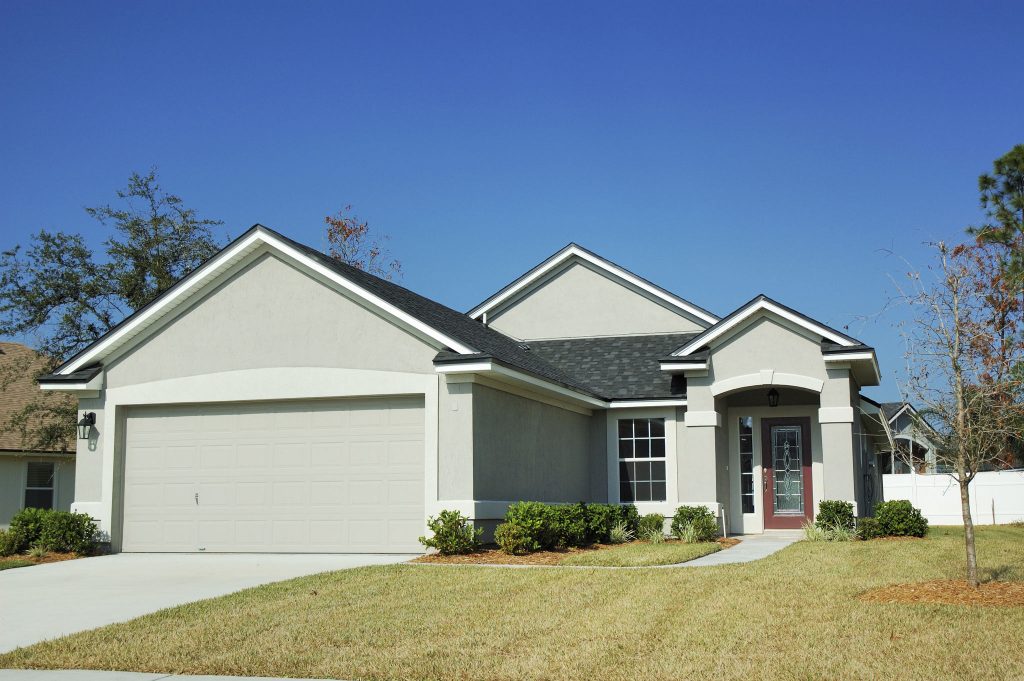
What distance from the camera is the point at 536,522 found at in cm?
1656

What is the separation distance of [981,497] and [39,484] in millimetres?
26251

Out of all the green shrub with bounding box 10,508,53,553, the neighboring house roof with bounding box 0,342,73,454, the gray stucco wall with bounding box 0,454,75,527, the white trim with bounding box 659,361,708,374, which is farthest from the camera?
the neighboring house roof with bounding box 0,342,73,454

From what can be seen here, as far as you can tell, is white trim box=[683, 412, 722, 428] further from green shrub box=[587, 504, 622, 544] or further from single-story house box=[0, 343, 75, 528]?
single-story house box=[0, 343, 75, 528]

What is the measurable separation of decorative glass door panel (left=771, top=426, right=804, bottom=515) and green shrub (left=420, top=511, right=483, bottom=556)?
336 inches

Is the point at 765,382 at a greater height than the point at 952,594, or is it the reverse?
the point at 765,382

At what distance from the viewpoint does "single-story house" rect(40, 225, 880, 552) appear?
57.9 ft

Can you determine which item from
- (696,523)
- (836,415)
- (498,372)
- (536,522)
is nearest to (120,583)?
(536,522)

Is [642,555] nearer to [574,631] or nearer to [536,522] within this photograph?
[536,522]

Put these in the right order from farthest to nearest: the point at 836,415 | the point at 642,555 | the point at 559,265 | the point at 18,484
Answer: the point at 18,484 → the point at 559,265 → the point at 836,415 → the point at 642,555

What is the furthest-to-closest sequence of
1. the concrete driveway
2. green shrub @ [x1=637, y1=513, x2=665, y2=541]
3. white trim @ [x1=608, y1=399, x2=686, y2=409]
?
white trim @ [x1=608, y1=399, x2=686, y2=409] < green shrub @ [x1=637, y1=513, x2=665, y2=541] < the concrete driveway

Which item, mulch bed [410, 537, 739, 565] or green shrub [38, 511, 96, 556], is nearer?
mulch bed [410, 537, 739, 565]

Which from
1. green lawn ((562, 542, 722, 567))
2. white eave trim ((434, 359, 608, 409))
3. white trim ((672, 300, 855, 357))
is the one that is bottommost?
green lawn ((562, 542, 722, 567))

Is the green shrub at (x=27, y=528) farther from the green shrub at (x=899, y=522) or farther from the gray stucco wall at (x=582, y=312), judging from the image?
the green shrub at (x=899, y=522)

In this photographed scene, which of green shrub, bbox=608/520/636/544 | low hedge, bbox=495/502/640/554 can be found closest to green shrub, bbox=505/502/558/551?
low hedge, bbox=495/502/640/554
